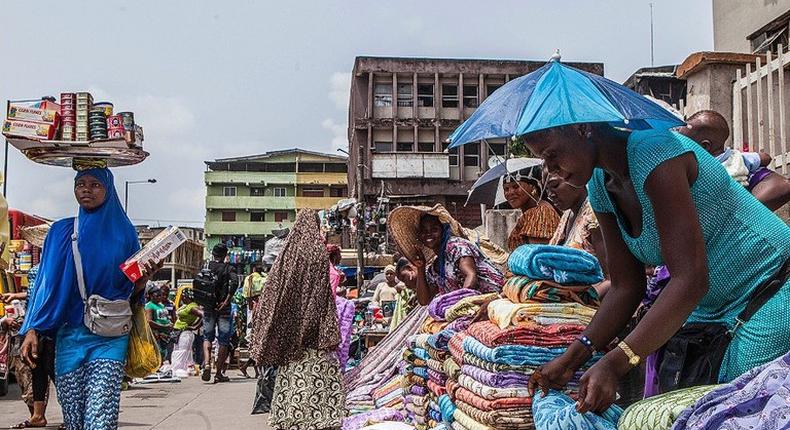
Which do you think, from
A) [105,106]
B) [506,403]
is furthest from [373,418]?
[506,403]

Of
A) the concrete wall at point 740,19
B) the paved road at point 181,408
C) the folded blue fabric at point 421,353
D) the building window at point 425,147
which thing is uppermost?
the building window at point 425,147

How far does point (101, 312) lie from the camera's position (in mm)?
5293

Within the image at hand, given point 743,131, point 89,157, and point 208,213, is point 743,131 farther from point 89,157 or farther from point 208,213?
point 208,213

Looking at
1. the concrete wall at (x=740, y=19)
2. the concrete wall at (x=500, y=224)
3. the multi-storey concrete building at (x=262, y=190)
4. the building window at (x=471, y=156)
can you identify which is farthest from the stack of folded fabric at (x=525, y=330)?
the multi-storey concrete building at (x=262, y=190)

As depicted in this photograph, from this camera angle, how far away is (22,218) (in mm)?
18922

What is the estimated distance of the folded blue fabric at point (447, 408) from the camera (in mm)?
4465

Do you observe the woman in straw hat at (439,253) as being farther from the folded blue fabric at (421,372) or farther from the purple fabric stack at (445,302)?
the folded blue fabric at (421,372)

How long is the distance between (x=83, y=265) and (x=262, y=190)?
81770 millimetres

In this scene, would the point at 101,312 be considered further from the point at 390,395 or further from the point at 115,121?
the point at 390,395

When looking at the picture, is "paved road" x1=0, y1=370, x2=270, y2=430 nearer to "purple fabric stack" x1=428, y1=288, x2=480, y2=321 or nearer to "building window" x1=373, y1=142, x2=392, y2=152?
"purple fabric stack" x1=428, y1=288, x2=480, y2=321

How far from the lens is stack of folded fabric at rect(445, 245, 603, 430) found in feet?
11.8

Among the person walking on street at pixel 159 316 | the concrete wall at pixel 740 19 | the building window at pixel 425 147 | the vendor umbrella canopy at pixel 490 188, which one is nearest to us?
the vendor umbrella canopy at pixel 490 188

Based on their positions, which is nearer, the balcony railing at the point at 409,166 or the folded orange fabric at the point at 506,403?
the folded orange fabric at the point at 506,403

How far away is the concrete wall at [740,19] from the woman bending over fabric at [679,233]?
11053 millimetres
